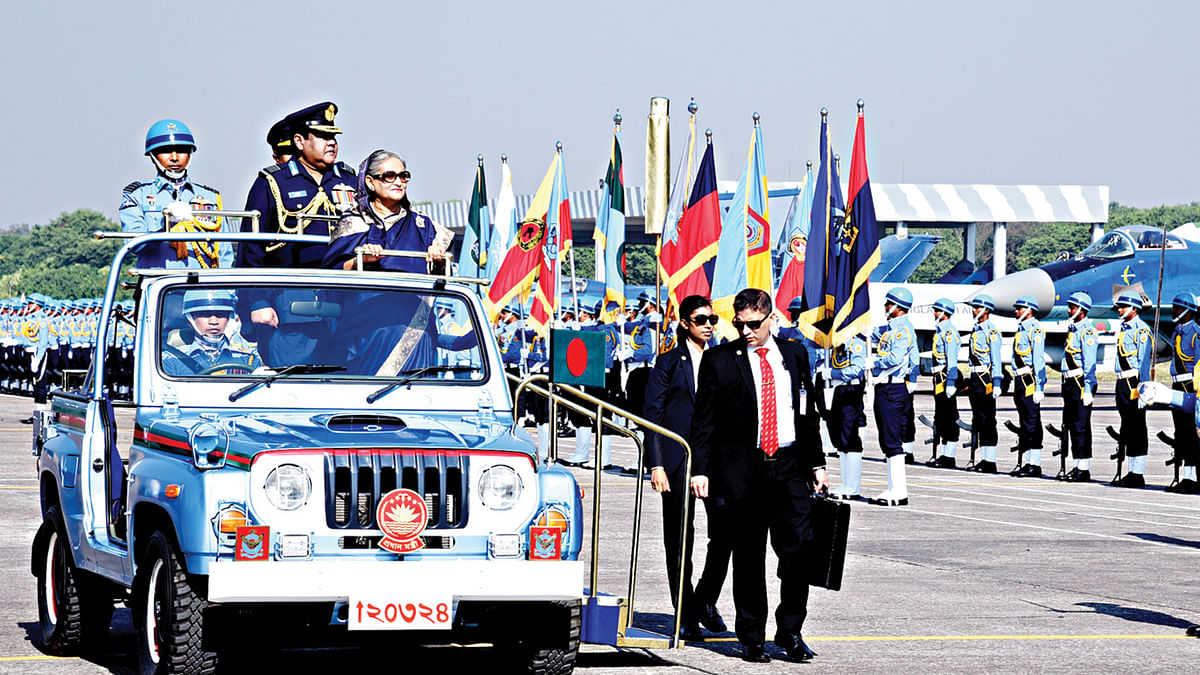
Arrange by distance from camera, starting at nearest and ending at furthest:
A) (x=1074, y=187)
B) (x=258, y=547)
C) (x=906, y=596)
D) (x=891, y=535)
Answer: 1. (x=258, y=547)
2. (x=906, y=596)
3. (x=891, y=535)
4. (x=1074, y=187)

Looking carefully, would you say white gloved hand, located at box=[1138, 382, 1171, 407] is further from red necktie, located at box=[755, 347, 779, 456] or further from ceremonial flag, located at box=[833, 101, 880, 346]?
red necktie, located at box=[755, 347, 779, 456]

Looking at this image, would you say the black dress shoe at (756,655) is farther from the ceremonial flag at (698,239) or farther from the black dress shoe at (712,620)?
the ceremonial flag at (698,239)

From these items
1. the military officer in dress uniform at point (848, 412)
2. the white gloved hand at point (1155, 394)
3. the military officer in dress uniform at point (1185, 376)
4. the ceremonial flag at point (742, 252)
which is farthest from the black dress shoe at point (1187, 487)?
the ceremonial flag at point (742, 252)

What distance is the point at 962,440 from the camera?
3161 cm

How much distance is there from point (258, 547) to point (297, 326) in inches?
69.8

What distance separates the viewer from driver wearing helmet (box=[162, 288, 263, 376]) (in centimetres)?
767

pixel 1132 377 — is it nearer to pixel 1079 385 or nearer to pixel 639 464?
pixel 1079 385

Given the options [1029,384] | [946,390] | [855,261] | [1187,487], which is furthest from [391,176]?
[946,390]

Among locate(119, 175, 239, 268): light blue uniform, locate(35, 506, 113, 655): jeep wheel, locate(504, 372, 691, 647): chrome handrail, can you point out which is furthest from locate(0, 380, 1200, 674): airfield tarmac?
locate(119, 175, 239, 268): light blue uniform

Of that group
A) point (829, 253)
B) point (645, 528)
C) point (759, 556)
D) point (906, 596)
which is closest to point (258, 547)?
point (759, 556)

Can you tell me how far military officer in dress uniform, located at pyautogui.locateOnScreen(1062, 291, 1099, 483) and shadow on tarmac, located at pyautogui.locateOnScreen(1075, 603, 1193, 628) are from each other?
11.5 meters

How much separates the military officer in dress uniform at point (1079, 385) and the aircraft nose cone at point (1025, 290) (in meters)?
18.1

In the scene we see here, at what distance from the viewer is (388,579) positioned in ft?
21.0

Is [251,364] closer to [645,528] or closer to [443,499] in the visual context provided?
[443,499]
